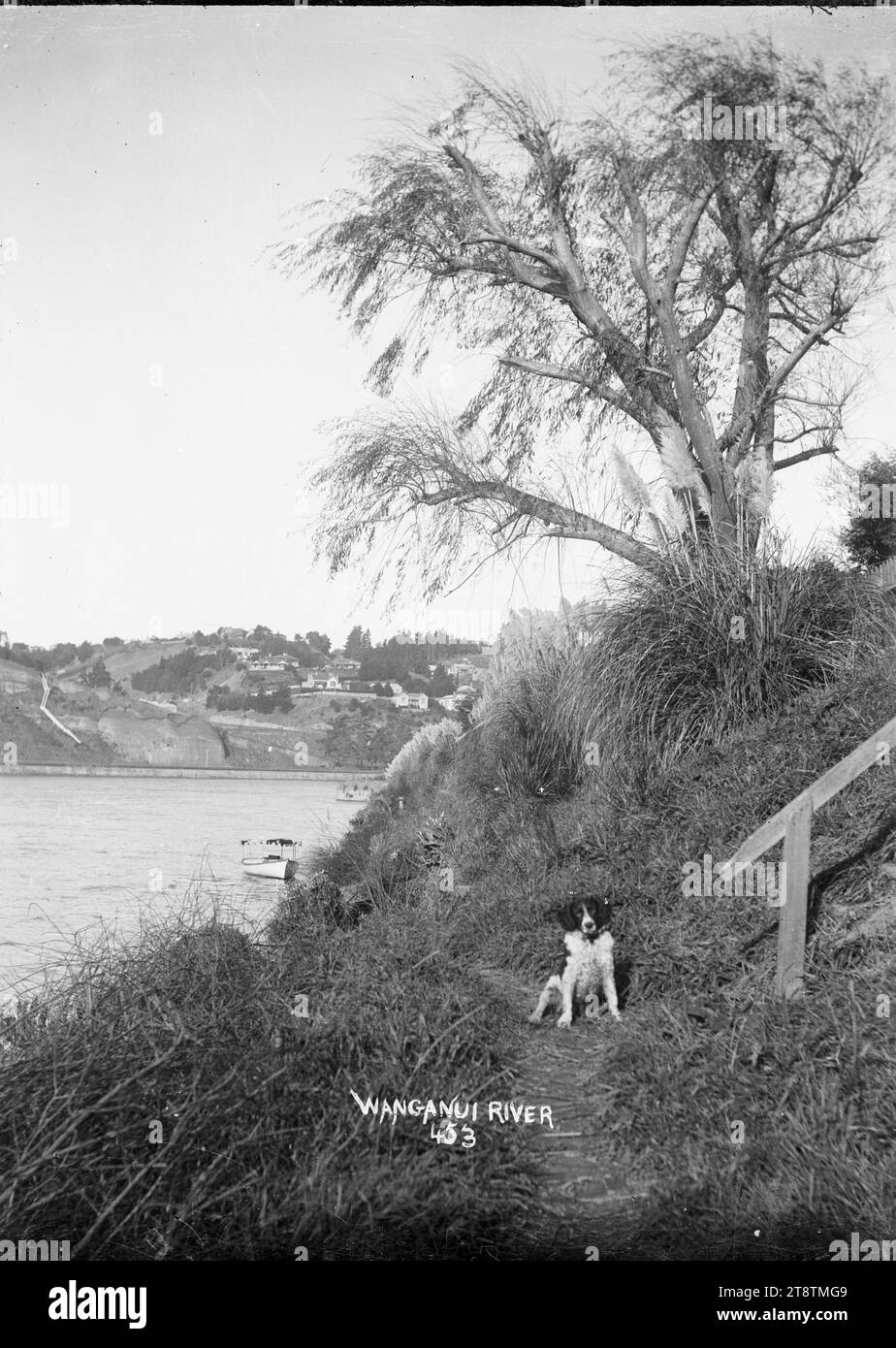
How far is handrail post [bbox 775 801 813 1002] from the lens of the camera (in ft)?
13.6

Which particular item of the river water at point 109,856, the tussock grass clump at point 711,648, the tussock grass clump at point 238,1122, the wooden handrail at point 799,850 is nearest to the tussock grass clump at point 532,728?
the tussock grass clump at point 711,648

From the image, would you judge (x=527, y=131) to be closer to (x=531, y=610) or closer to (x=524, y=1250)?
(x=531, y=610)

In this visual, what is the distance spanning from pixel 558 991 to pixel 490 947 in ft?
2.52

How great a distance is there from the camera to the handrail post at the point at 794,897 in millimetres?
4137

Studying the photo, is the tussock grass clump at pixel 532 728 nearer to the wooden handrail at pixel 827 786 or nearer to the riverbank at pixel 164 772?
the riverbank at pixel 164 772

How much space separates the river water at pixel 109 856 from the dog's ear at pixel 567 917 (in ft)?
4.67

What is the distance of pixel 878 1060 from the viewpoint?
347 cm

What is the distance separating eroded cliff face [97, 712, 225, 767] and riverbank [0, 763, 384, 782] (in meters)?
0.05

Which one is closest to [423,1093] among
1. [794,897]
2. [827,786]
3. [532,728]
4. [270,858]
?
[794,897]

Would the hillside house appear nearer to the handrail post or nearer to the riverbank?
the riverbank

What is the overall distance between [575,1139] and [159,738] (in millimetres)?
2777

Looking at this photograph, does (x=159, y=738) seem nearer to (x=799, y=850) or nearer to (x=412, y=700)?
(x=412, y=700)

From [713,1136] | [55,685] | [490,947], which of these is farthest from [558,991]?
[55,685]

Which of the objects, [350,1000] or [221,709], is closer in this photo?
[350,1000]
